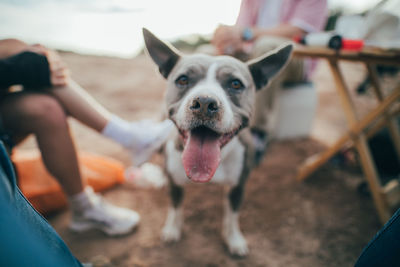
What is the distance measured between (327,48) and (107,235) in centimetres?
234

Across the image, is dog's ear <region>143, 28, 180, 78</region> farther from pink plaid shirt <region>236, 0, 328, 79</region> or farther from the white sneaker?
pink plaid shirt <region>236, 0, 328, 79</region>

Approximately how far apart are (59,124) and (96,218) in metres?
0.80

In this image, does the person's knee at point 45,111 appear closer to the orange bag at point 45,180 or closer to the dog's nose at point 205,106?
the orange bag at point 45,180

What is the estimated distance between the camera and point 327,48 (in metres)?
1.84

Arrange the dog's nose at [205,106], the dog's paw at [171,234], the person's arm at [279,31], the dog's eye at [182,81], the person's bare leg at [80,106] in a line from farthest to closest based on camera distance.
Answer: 1. the person's arm at [279,31]
2. the dog's paw at [171,234]
3. the person's bare leg at [80,106]
4. the dog's eye at [182,81]
5. the dog's nose at [205,106]

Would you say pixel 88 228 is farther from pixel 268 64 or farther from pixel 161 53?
pixel 268 64

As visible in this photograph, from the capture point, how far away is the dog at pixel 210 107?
3.89 feet

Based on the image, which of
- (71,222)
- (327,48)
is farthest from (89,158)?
(327,48)

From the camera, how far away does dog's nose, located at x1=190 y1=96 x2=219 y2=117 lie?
112 centimetres

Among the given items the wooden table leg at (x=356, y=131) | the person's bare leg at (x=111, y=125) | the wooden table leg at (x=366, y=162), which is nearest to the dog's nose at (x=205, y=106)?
the person's bare leg at (x=111, y=125)

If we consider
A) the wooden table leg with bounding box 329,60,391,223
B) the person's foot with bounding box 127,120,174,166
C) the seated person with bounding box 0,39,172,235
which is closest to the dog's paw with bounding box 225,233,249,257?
the seated person with bounding box 0,39,172,235

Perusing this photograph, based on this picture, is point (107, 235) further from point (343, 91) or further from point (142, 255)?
point (343, 91)

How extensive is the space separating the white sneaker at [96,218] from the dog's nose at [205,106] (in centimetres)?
123

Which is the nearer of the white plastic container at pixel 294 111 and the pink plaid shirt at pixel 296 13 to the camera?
the pink plaid shirt at pixel 296 13
